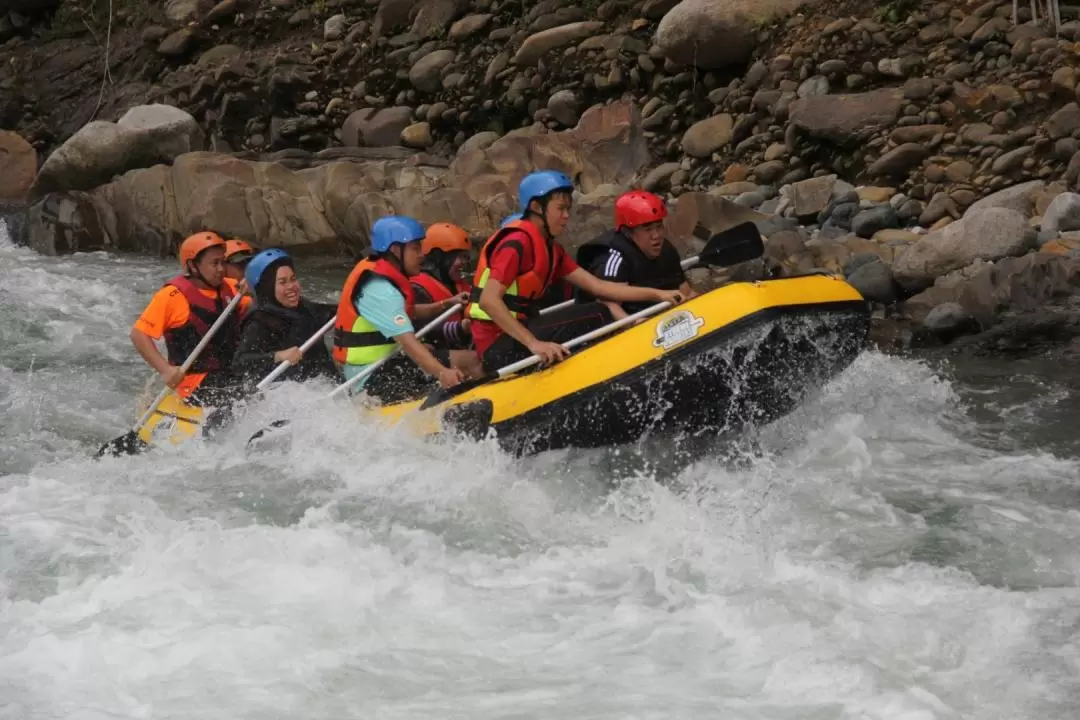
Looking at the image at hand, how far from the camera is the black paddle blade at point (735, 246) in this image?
6.31 m

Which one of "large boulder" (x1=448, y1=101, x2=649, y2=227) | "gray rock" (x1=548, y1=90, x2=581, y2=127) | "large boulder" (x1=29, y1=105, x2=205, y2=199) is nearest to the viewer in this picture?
"large boulder" (x1=448, y1=101, x2=649, y2=227)

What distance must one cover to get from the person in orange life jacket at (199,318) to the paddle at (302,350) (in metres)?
0.21

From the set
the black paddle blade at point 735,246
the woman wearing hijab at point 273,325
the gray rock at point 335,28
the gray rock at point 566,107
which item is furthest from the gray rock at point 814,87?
the gray rock at point 335,28

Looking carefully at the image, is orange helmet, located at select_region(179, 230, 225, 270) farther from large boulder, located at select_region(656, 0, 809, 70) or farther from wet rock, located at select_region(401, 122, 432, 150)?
wet rock, located at select_region(401, 122, 432, 150)

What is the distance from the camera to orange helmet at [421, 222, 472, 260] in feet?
25.5

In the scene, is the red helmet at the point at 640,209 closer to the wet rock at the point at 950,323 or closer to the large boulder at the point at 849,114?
the wet rock at the point at 950,323

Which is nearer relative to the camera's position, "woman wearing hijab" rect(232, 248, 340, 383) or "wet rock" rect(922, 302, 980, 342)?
"woman wearing hijab" rect(232, 248, 340, 383)

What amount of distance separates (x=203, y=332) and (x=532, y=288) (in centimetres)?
198

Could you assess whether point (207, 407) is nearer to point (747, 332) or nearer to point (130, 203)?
point (747, 332)

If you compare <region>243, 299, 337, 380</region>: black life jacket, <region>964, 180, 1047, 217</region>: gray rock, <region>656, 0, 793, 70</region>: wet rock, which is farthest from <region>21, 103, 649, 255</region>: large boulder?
<region>243, 299, 337, 380</region>: black life jacket

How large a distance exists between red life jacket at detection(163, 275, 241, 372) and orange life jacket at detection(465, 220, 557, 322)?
159 cm

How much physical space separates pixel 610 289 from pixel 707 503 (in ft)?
3.95

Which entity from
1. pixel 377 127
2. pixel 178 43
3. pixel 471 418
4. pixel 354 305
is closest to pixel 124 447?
pixel 354 305

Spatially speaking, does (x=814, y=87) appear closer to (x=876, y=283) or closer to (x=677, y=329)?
(x=876, y=283)
